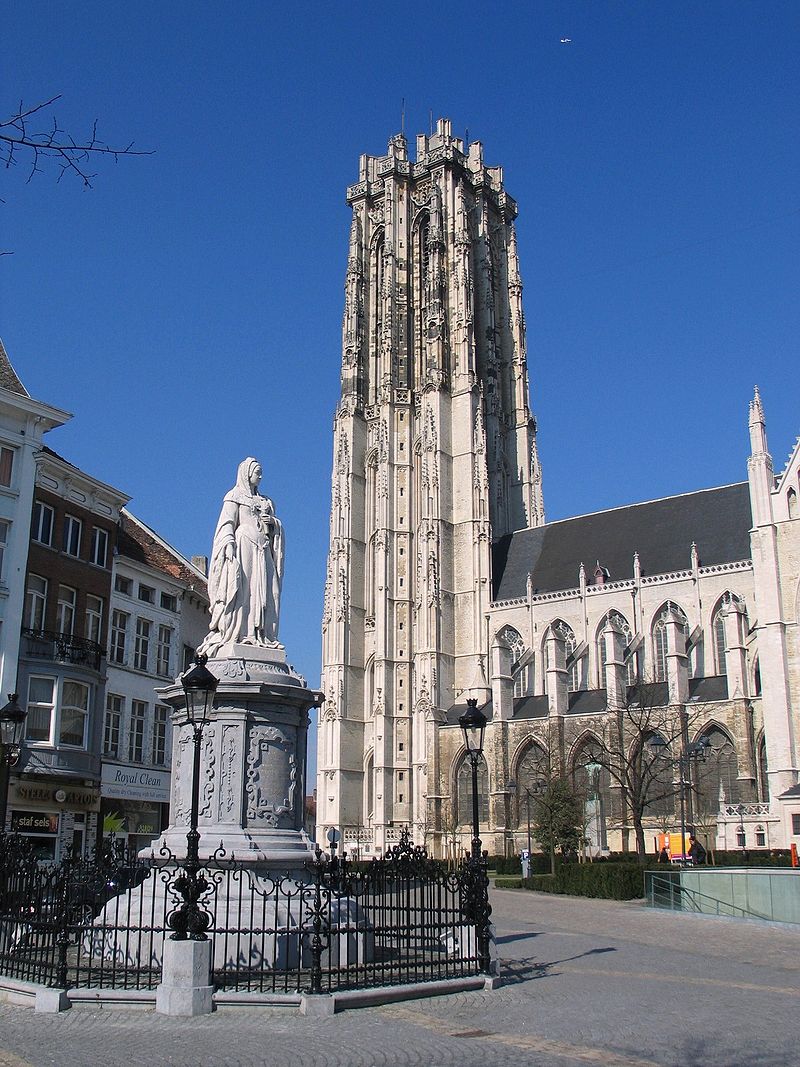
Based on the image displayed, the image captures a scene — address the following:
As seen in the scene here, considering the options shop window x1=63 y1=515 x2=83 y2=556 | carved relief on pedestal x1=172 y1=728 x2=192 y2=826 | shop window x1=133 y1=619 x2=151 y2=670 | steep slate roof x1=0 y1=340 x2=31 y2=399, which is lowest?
carved relief on pedestal x1=172 y1=728 x2=192 y2=826

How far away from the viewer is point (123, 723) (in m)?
34.3

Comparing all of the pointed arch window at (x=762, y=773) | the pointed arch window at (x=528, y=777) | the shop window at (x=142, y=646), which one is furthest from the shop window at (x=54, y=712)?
the pointed arch window at (x=762, y=773)

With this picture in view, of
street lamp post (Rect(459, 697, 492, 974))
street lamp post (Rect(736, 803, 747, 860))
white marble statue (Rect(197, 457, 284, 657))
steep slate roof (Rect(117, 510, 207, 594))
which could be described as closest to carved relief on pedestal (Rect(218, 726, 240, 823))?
white marble statue (Rect(197, 457, 284, 657))

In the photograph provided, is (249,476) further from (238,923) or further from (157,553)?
(157,553)

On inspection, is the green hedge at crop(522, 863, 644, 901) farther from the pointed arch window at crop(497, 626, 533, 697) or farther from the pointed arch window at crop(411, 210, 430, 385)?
the pointed arch window at crop(411, 210, 430, 385)

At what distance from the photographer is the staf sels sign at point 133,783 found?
33.0 meters

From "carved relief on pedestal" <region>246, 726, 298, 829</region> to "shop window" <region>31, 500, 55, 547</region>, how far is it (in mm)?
19873

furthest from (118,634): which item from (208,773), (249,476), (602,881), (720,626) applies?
(720,626)

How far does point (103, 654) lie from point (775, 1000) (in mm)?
25200

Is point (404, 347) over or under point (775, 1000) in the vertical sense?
over

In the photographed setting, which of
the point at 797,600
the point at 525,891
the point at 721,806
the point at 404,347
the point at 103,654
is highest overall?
the point at 404,347

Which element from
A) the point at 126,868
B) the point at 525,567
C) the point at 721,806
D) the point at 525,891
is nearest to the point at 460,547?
the point at 525,567

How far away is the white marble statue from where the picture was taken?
1441 centimetres

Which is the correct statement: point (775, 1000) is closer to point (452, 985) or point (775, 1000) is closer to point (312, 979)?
point (452, 985)
